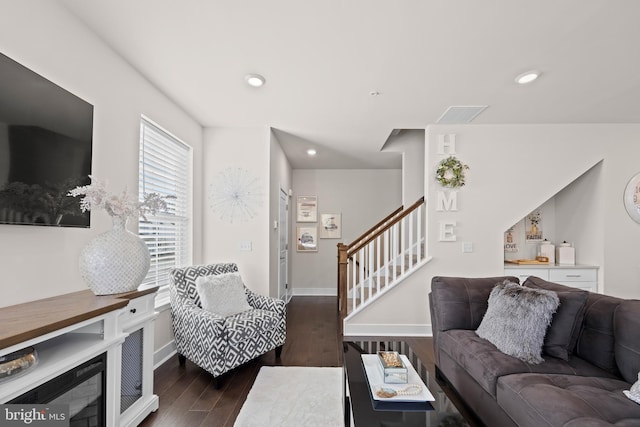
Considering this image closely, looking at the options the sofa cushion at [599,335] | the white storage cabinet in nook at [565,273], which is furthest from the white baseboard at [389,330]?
the sofa cushion at [599,335]

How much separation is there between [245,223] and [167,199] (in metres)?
0.97

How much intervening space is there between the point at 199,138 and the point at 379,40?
2614mm

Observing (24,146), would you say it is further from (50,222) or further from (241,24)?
(241,24)

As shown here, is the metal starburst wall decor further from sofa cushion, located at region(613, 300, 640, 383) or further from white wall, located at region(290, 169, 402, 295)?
sofa cushion, located at region(613, 300, 640, 383)

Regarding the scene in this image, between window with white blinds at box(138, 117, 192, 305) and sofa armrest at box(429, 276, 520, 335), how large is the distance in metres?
2.42

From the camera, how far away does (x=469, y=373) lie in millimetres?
2248

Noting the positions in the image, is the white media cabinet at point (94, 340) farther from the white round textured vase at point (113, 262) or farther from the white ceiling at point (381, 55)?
the white ceiling at point (381, 55)

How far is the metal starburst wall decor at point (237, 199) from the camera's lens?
4113mm

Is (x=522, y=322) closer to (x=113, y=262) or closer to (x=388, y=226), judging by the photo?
(x=388, y=226)

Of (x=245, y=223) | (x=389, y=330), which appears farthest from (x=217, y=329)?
(x=389, y=330)

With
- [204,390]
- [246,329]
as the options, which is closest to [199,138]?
[246,329]

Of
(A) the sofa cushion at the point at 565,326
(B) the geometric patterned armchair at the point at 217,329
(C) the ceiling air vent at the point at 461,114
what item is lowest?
(B) the geometric patterned armchair at the point at 217,329

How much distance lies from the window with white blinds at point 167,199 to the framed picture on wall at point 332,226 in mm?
3421

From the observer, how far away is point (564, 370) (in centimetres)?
199
